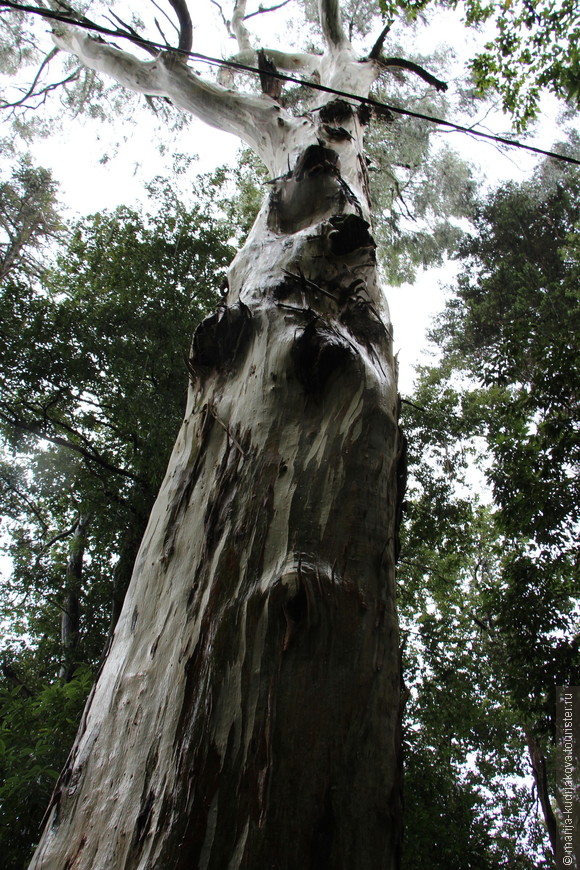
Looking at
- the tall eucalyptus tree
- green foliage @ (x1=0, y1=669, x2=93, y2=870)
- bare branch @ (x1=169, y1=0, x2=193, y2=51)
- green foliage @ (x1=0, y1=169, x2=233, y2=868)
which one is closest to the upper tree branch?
bare branch @ (x1=169, y1=0, x2=193, y2=51)

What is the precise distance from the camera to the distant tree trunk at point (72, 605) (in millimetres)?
5750

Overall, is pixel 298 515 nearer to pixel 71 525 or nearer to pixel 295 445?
pixel 295 445

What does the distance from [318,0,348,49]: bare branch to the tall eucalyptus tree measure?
700 cm

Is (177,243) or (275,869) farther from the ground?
(177,243)

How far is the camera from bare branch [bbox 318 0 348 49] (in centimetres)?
704

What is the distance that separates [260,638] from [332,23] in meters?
8.76

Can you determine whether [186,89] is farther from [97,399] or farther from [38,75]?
[38,75]

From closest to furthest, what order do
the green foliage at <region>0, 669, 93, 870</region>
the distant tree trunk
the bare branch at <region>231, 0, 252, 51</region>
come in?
the green foliage at <region>0, 669, 93, 870</region>
the distant tree trunk
the bare branch at <region>231, 0, 252, 51</region>

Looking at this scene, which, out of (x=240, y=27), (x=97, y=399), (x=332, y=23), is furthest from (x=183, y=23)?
(x=97, y=399)

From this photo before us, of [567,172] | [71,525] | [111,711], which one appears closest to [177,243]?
[71,525]

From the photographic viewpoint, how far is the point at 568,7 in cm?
482

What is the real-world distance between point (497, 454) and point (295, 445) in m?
4.11

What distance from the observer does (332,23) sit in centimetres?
712

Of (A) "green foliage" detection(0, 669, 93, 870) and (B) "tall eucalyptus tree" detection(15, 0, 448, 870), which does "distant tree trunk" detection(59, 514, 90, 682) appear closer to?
(A) "green foliage" detection(0, 669, 93, 870)
